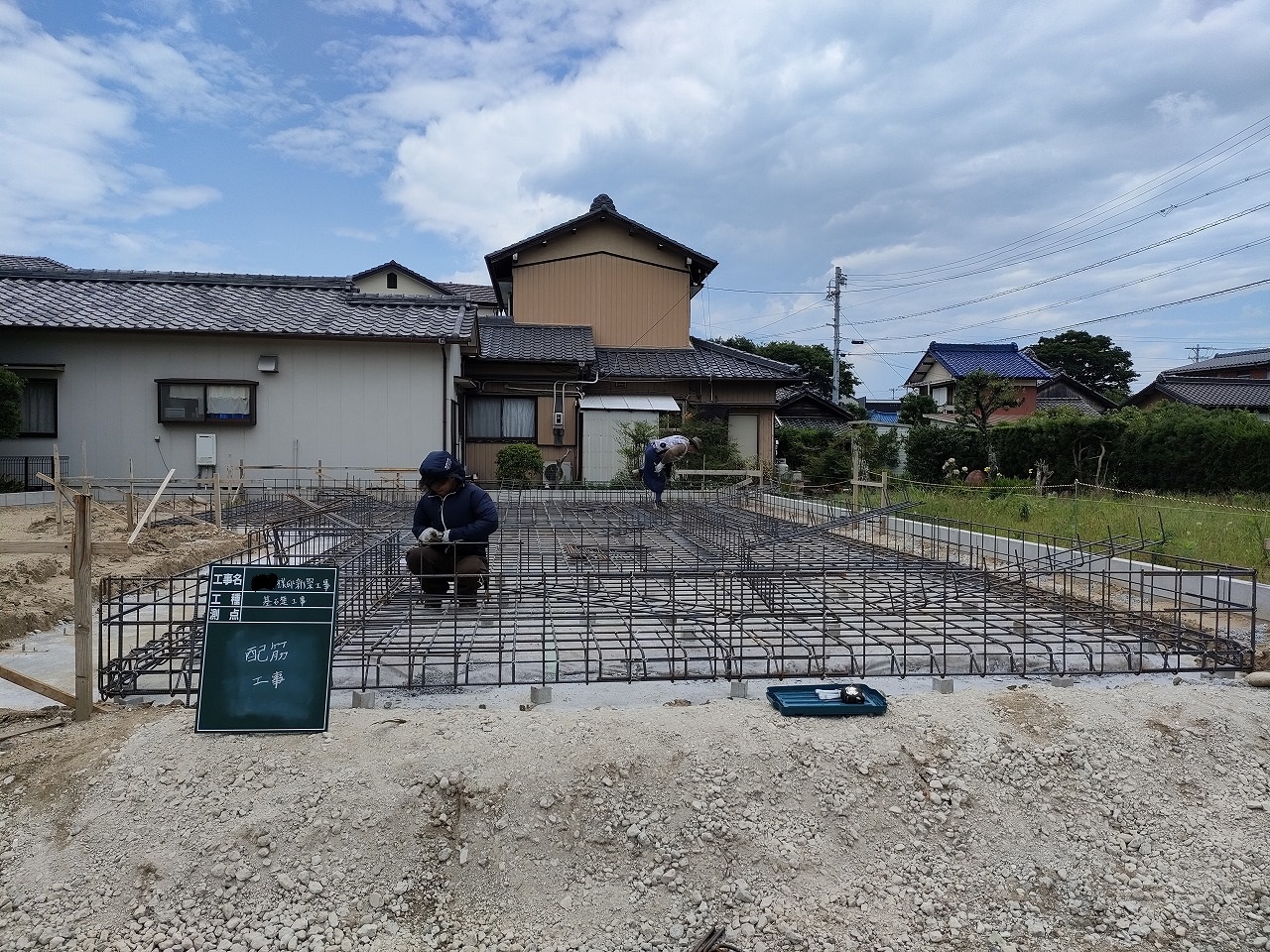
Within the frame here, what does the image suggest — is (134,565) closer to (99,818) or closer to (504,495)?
(99,818)

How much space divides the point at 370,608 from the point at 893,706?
3103 millimetres

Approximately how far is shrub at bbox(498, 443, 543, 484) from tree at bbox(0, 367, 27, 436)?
23.2 ft

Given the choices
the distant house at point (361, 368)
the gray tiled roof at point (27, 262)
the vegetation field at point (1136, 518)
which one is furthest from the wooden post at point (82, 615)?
the gray tiled roof at point (27, 262)

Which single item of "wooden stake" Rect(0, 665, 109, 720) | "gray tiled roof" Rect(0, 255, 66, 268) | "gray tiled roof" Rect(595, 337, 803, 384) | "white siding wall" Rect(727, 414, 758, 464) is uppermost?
"gray tiled roof" Rect(0, 255, 66, 268)

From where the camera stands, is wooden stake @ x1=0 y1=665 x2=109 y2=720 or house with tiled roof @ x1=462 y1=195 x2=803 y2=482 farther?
house with tiled roof @ x1=462 y1=195 x2=803 y2=482

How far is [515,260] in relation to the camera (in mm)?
16703

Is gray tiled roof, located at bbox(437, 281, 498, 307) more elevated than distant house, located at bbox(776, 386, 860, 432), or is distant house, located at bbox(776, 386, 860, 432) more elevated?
gray tiled roof, located at bbox(437, 281, 498, 307)

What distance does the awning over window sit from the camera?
49.6 feet

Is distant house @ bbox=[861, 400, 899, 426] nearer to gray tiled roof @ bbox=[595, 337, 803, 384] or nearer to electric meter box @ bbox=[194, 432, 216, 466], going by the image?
gray tiled roof @ bbox=[595, 337, 803, 384]

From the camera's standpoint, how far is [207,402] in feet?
41.5

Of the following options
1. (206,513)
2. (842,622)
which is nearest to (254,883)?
(842,622)

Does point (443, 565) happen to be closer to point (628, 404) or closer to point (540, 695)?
point (540, 695)

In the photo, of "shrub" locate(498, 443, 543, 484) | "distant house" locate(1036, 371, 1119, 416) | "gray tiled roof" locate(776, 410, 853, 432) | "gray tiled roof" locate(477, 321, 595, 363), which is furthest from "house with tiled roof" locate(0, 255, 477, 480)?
"distant house" locate(1036, 371, 1119, 416)

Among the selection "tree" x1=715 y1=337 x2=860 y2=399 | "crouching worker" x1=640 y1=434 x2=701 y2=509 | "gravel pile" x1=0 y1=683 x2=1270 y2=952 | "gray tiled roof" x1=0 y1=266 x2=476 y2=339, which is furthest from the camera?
"tree" x1=715 y1=337 x2=860 y2=399
